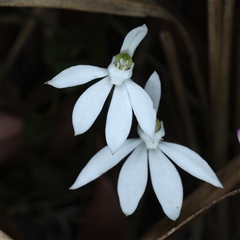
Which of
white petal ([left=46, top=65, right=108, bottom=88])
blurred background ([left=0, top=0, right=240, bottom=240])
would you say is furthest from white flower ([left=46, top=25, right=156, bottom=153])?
blurred background ([left=0, top=0, right=240, bottom=240])

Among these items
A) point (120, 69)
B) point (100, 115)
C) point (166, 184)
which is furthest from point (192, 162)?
point (100, 115)

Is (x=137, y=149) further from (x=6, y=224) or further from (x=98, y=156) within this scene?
(x=6, y=224)

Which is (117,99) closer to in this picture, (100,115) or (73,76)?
(73,76)

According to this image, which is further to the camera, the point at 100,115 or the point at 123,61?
the point at 100,115

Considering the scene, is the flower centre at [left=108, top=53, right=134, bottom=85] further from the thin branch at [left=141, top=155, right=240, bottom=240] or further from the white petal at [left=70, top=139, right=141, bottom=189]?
the thin branch at [left=141, top=155, right=240, bottom=240]

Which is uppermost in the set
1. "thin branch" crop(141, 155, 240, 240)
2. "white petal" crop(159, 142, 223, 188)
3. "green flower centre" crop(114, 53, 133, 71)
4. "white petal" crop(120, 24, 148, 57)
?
"white petal" crop(120, 24, 148, 57)

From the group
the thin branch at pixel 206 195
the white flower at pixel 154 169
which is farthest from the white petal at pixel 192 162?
the thin branch at pixel 206 195
